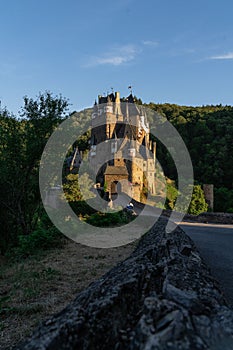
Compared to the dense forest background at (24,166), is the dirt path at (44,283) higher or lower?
lower

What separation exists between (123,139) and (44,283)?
67702 mm

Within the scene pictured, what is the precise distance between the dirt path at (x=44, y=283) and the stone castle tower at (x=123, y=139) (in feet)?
165

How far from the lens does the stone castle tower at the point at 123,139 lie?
6981 cm

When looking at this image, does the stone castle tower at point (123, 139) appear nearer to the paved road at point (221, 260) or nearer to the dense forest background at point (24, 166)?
the dense forest background at point (24, 166)

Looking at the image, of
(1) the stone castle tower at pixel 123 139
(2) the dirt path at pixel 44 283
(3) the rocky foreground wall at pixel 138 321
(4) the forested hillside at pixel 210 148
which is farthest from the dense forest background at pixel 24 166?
(4) the forested hillside at pixel 210 148

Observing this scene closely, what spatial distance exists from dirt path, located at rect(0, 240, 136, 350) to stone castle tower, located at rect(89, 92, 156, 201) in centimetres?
5044

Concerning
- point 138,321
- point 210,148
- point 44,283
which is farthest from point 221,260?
point 210,148

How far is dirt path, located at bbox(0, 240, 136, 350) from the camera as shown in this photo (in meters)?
5.20

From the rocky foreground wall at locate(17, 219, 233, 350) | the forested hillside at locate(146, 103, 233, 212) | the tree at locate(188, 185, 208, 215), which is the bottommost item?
the tree at locate(188, 185, 208, 215)

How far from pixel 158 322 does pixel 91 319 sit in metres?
0.60

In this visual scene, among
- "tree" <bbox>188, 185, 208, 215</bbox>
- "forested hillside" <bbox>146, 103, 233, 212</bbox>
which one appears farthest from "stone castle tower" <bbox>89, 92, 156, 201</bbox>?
"tree" <bbox>188, 185, 208, 215</bbox>

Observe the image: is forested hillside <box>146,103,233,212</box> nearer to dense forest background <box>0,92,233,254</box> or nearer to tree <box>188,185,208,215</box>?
tree <box>188,185,208,215</box>

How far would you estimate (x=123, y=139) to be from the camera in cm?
7431

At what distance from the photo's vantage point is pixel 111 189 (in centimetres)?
4728
